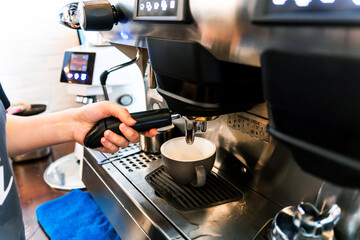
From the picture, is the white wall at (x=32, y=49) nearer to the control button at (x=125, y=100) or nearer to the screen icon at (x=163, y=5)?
the control button at (x=125, y=100)

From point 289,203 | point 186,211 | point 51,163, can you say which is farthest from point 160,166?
point 51,163

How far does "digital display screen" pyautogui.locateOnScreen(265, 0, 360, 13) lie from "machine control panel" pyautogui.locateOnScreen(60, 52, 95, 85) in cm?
73

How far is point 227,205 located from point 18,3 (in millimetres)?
1214

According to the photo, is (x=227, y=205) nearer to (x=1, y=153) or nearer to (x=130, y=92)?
(x=1, y=153)

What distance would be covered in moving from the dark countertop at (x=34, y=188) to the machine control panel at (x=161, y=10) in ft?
1.91

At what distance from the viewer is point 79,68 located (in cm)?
89

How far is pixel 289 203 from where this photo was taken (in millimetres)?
513

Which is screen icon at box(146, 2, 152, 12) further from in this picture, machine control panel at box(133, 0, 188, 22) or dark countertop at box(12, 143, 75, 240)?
dark countertop at box(12, 143, 75, 240)

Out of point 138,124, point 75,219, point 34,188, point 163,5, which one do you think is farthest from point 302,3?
point 34,188

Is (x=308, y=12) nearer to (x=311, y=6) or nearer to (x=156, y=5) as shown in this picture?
(x=311, y=6)

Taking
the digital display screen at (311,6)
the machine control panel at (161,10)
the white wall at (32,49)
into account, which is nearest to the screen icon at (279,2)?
the digital display screen at (311,6)

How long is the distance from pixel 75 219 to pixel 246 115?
1.64ft

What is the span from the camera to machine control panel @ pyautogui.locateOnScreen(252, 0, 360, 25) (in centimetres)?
18

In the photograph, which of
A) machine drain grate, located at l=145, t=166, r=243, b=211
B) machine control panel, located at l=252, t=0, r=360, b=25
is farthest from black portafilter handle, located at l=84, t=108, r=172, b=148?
machine control panel, located at l=252, t=0, r=360, b=25
